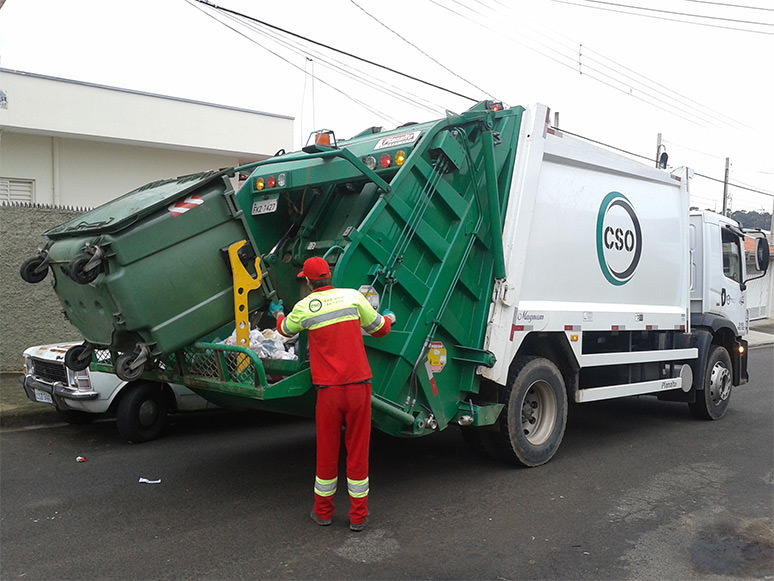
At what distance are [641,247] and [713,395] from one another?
2.30 m

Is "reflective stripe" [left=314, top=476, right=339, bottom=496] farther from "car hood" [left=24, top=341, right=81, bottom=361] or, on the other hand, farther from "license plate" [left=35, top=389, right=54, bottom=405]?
"license plate" [left=35, top=389, right=54, bottom=405]

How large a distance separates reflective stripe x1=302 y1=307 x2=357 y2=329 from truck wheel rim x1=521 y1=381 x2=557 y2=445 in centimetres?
224

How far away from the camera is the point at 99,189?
47.5 ft

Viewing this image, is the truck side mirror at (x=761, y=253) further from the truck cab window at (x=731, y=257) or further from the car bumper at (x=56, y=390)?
the car bumper at (x=56, y=390)

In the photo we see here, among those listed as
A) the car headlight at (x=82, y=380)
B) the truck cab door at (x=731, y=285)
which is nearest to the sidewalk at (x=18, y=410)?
the car headlight at (x=82, y=380)

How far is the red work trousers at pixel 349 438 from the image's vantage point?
14.1 ft

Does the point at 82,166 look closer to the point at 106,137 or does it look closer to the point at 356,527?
the point at 106,137

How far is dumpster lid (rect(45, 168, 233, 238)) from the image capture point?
4.33 m

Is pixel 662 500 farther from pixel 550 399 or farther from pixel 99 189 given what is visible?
pixel 99 189

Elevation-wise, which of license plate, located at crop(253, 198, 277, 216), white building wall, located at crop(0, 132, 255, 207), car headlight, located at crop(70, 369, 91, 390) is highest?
white building wall, located at crop(0, 132, 255, 207)

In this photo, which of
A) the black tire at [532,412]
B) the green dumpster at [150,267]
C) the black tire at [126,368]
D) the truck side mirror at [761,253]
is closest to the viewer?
the green dumpster at [150,267]

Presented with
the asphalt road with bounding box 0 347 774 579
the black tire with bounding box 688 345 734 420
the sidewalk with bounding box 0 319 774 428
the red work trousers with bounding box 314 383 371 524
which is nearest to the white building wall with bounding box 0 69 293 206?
the sidewalk with bounding box 0 319 774 428

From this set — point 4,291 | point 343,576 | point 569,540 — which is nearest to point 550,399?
point 569,540

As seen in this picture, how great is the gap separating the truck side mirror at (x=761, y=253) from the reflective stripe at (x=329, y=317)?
6574 mm
